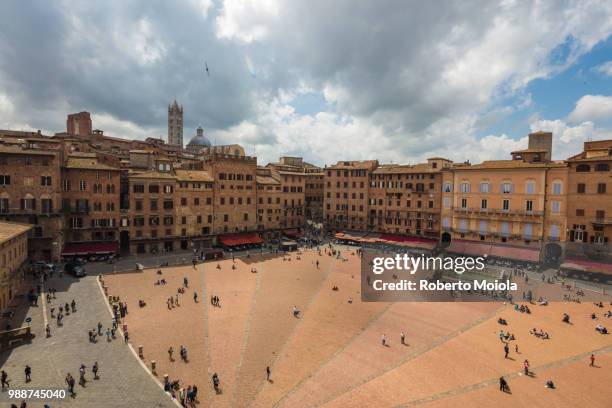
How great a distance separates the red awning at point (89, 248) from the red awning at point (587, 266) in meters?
65.6

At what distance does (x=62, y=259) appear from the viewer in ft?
156

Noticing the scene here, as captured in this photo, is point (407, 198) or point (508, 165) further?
point (407, 198)

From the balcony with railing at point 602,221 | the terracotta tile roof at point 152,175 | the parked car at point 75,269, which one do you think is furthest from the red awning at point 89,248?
the balcony with railing at point 602,221

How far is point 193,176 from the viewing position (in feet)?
201

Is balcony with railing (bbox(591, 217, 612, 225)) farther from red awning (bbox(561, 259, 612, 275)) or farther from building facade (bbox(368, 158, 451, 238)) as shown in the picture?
building facade (bbox(368, 158, 451, 238))

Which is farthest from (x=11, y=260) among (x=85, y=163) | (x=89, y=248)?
(x=85, y=163)

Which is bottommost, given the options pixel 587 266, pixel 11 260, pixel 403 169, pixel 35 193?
pixel 587 266

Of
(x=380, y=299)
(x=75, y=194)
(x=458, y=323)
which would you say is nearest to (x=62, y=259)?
(x=75, y=194)

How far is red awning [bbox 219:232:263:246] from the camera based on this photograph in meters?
62.1

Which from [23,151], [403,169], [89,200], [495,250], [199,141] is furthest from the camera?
[199,141]

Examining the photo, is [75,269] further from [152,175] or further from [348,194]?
[348,194]

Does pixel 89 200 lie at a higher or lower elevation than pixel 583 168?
lower

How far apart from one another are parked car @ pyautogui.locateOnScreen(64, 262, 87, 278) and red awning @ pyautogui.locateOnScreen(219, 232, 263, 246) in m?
22.7

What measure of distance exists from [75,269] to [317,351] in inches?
1342
